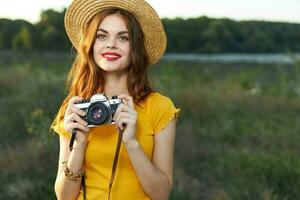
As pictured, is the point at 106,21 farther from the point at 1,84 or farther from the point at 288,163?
the point at 1,84

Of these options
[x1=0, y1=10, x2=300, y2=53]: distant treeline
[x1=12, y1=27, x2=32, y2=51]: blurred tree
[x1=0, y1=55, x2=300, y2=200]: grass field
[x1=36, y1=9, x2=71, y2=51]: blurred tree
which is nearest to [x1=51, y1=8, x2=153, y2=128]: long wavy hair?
[x1=0, y1=55, x2=300, y2=200]: grass field

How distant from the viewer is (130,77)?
230 centimetres

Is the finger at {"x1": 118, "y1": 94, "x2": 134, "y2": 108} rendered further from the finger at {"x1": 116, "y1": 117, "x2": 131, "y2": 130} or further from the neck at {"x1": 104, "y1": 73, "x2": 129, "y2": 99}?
the neck at {"x1": 104, "y1": 73, "x2": 129, "y2": 99}

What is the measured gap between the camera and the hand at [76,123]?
2.10m

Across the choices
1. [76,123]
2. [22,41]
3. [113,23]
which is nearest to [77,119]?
[76,123]

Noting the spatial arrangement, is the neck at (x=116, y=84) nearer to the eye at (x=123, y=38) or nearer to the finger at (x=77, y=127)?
the eye at (x=123, y=38)

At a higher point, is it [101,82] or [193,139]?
[101,82]

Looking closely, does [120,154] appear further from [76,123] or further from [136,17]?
[136,17]

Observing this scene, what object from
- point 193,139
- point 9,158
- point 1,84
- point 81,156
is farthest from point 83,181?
point 1,84

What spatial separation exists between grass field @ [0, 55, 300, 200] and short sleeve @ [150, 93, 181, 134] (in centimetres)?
192

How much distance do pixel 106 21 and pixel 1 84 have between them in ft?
26.6

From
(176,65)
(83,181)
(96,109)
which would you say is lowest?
(176,65)

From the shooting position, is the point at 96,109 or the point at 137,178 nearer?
the point at 96,109

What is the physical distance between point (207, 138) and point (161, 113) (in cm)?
478
